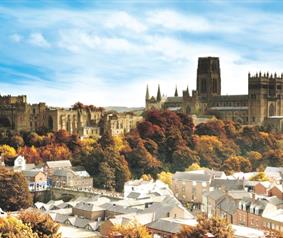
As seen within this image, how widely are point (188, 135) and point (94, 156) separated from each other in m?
15.8

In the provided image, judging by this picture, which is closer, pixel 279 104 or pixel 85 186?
pixel 85 186

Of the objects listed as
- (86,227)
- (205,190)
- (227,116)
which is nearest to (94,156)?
(205,190)

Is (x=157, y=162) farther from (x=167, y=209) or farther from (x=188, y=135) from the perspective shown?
(x=167, y=209)

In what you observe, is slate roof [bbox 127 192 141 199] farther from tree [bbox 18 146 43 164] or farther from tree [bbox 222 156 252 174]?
tree [bbox 18 146 43 164]

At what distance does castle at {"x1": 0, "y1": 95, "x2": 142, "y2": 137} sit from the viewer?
78188mm

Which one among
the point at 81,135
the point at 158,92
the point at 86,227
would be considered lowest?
the point at 86,227

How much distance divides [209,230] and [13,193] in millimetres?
23563

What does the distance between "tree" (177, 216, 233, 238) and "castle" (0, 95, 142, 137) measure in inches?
1782

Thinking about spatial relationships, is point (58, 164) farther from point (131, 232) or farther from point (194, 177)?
point (131, 232)

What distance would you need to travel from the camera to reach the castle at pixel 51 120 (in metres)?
78.2

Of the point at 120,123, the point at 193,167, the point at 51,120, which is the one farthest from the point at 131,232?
the point at 120,123

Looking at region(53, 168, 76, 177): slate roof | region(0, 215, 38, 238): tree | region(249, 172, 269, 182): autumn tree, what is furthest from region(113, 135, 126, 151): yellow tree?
region(0, 215, 38, 238): tree

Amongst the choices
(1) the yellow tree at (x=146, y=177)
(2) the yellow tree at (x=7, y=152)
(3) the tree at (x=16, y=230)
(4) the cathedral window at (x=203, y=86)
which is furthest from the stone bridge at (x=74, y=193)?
(4) the cathedral window at (x=203, y=86)

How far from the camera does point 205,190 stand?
53875 millimetres
